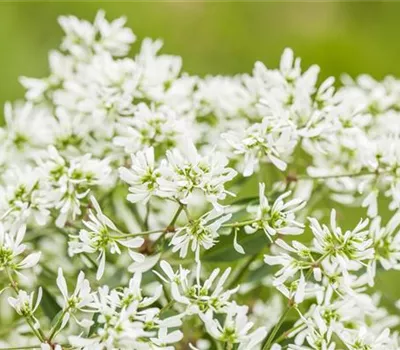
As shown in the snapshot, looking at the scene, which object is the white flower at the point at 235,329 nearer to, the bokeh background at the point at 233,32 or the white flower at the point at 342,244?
the white flower at the point at 342,244

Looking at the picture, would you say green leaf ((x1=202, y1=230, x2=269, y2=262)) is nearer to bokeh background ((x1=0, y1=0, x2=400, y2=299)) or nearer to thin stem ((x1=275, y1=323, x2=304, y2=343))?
thin stem ((x1=275, y1=323, x2=304, y2=343))

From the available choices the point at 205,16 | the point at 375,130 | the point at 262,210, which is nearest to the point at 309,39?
the point at 205,16

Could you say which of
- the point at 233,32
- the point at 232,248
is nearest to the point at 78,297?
the point at 232,248

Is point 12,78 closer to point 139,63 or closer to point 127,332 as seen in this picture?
point 139,63

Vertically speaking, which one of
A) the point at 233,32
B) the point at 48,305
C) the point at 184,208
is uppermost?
the point at 233,32

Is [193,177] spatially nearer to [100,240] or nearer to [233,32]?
[100,240]

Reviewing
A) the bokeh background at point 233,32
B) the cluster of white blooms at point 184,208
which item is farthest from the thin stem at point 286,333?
the bokeh background at point 233,32

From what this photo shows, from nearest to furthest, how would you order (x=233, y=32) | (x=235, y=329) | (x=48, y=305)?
(x=235, y=329) → (x=48, y=305) → (x=233, y=32)
